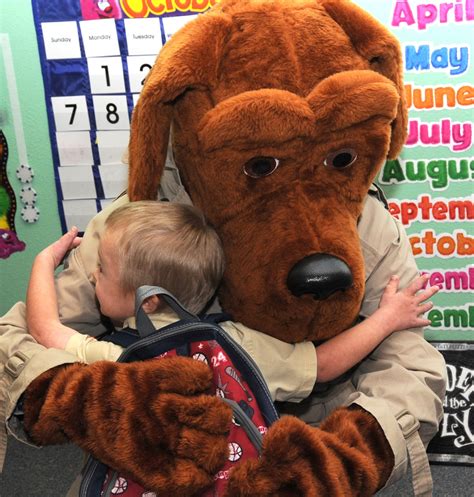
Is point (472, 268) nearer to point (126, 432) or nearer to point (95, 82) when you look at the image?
point (95, 82)

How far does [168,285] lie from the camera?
3.26 feet

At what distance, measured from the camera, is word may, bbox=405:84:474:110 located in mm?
1748

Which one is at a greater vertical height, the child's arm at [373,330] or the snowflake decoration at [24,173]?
the snowflake decoration at [24,173]

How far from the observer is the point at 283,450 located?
77cm

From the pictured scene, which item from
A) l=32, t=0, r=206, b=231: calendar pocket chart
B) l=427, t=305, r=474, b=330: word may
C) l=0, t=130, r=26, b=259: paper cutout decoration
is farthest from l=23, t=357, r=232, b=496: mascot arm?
l=427, t=305, r=474, b=330: word may

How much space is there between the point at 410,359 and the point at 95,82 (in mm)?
1138

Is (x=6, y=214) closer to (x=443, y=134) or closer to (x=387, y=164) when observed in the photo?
(x=387, y=164)

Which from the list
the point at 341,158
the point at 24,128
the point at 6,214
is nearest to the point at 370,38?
the point at 341,158

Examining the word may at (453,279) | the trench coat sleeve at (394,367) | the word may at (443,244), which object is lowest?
the word may at (453,279)

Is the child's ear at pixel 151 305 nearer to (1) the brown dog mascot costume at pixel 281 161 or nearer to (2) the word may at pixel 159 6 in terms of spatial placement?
(1) the brown dog mascot costume at pixel 281 161

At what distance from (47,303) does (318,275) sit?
479 mm

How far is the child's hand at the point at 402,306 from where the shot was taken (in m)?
1.11

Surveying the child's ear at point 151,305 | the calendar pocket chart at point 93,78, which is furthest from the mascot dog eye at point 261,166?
the calendar pocket chart at point 93,78

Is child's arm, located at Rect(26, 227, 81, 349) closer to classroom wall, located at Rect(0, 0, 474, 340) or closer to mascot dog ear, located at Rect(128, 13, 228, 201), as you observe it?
mascot dog ear, located at Rect(128, 13, 228, 201)
